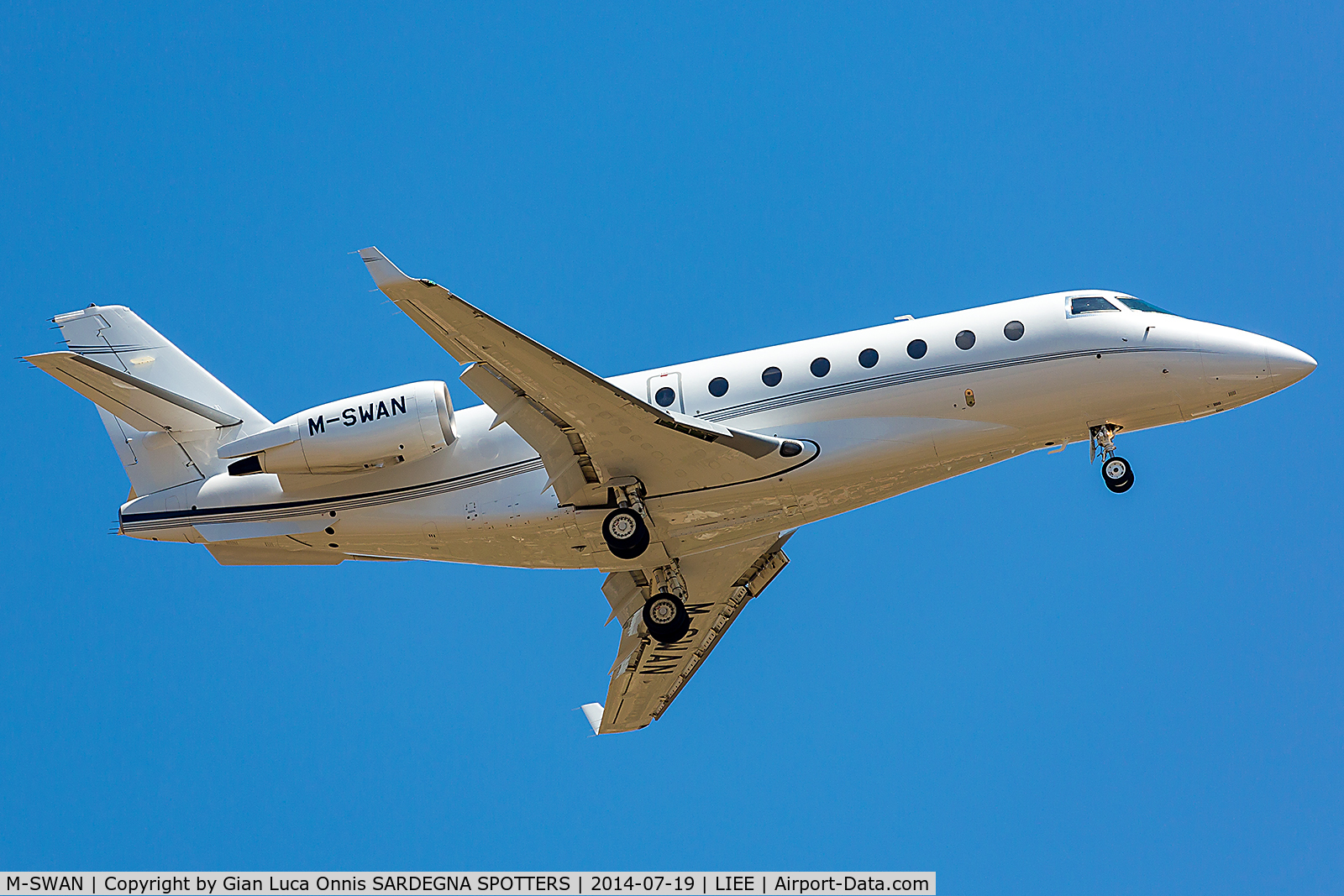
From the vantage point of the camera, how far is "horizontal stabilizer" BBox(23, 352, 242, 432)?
1839 centimetres

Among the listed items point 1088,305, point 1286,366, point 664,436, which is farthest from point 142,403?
point 1286,366

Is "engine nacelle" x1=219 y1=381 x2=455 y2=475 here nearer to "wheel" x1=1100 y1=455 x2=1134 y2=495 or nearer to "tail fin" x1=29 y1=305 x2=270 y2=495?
"tail fin" x1=29 y1=305 x2=270 y2=495

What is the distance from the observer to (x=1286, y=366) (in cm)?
1702

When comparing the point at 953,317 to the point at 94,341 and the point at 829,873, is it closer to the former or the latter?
the point at 829,873

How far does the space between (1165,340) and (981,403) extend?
2.72 m

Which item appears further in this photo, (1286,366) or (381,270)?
(1286,366)

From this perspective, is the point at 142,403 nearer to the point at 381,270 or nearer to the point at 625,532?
the point at 381,270

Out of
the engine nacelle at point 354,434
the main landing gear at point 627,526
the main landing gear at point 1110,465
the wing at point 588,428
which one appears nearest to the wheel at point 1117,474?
the main landing gear at point 1110,465

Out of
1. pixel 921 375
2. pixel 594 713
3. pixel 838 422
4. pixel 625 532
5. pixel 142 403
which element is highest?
pixel 142 403

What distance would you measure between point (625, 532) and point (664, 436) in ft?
5.13

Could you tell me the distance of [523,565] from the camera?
62.6 feet

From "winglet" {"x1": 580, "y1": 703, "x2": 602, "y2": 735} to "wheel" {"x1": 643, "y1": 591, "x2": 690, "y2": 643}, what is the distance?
13.7ft

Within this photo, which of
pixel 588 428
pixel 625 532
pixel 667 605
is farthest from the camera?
pixel 667 605

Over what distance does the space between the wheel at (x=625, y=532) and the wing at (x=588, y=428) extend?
359 mm
